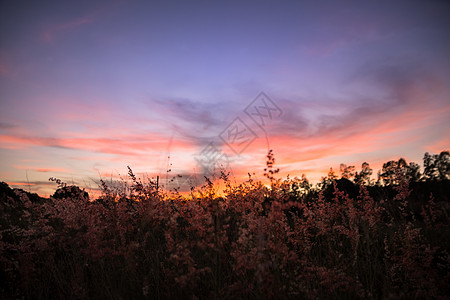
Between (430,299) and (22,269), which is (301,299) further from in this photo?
(22,269)

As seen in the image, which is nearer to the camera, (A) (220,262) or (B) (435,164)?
(A) (220,262)

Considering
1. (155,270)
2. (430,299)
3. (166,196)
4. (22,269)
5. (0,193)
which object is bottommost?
(430,299)

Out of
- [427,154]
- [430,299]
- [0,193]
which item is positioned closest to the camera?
[430,299]

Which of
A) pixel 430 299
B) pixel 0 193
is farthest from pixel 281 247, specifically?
pixel 0 193

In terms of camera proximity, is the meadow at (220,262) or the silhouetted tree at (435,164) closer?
the meadow at (220,262)

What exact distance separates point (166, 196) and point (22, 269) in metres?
2.51

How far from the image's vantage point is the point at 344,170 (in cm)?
1395

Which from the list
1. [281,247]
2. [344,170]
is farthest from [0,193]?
[344,170]

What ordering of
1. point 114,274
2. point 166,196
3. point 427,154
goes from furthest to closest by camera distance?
1. point 427,154
2. point 166,196
3. point 114,274

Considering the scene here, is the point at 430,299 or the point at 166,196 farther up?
the point at 166,196

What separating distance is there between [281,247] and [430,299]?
1.61 m

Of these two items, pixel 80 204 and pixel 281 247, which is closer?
pixel 281 247

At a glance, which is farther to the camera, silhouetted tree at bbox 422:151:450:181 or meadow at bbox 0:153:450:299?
silhouetted tree at bbox 422:151:450:181

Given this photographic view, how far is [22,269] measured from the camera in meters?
3.61
